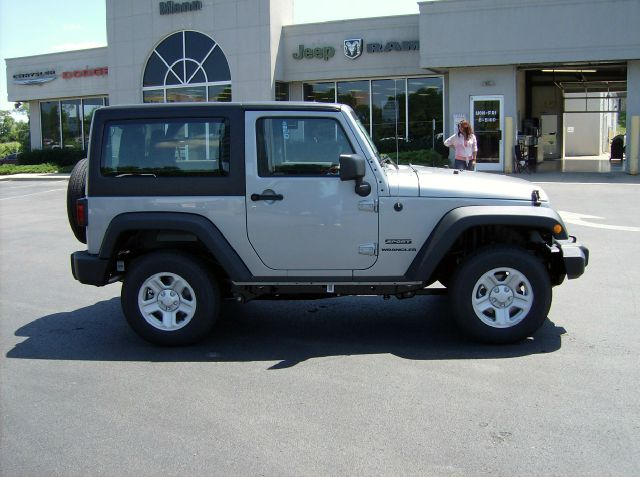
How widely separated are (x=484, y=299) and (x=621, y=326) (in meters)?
1.44

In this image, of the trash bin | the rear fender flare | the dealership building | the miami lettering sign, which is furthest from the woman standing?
the miami lettering sign

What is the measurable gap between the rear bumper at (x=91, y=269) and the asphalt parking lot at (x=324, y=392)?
1.92 ft

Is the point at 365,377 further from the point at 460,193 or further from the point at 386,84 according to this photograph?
the point at 386,84

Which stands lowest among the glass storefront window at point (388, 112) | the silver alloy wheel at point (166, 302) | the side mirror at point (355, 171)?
the silver alloy wheel at point (166, 302)

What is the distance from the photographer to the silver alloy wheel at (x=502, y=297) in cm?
571

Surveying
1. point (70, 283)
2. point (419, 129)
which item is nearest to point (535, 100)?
point (419, 129)

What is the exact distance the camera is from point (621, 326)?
6242 millimetres

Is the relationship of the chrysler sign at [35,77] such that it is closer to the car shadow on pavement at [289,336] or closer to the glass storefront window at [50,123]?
the glass storefront window at [50,123]

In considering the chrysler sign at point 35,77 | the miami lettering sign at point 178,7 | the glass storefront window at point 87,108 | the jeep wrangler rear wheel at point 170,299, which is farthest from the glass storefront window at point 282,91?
the jeep wrangler rear wheel at point 170,299

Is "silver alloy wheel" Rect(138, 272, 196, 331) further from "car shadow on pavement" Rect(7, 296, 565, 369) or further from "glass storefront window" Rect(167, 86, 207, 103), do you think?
"glass storefront window" Rect(167, 86, 207, 103)

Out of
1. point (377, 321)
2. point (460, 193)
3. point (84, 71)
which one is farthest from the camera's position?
point (84, 71)

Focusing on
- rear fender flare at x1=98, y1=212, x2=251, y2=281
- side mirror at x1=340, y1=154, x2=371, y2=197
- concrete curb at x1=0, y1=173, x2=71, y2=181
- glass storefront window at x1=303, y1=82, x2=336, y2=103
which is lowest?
rear fender flare at x1=98, y1=212, x2=251, y2=281

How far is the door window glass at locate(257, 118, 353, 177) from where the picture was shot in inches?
227

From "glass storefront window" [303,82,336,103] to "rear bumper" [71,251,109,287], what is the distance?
2357 cm
